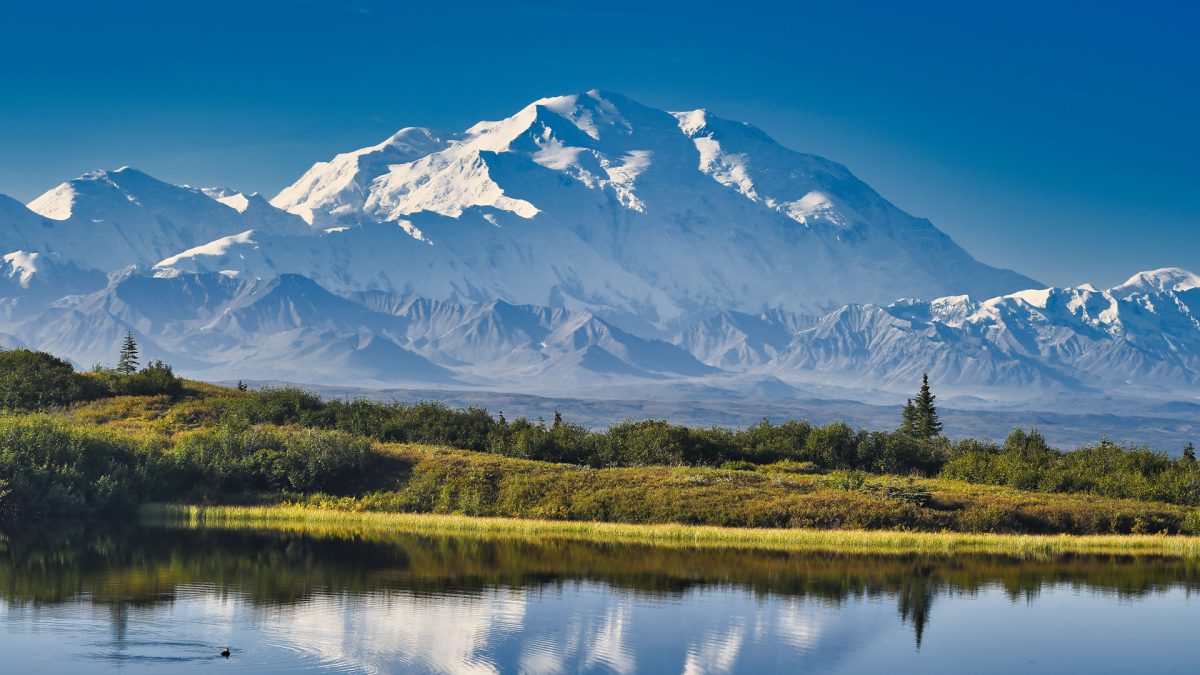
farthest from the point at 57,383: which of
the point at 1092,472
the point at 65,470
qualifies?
the point at 1092,472

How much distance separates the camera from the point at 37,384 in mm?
111125

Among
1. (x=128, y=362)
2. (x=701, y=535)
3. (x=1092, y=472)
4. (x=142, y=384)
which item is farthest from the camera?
(x=128, y=362)

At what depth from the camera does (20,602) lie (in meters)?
50.4

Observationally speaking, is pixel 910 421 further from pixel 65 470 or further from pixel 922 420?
pixel 65 470

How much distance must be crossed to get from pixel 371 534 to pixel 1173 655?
4167cm

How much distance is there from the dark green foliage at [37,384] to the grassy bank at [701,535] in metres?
29.7

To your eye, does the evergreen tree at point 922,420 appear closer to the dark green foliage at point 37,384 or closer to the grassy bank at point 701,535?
the grassy bank at point 701,535

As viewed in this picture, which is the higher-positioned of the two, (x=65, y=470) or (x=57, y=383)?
(x=57, y=383)

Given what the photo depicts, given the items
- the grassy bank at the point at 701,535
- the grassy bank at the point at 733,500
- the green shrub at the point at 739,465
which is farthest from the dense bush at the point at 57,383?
the green shrub at the point at 739,465

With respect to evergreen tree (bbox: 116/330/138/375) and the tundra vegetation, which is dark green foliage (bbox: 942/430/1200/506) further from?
evergreen tree (bbox: 116/330/138/375)

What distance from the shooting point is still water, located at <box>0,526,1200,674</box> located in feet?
145

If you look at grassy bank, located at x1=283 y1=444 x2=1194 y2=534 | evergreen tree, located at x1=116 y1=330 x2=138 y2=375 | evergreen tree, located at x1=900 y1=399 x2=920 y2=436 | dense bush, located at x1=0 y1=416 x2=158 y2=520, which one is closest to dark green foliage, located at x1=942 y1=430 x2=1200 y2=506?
grassy bank, located at x1=283 y1=444 x2=1194 y2=534

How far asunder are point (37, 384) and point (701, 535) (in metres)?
57.4

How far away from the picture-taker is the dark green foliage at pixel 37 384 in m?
109
